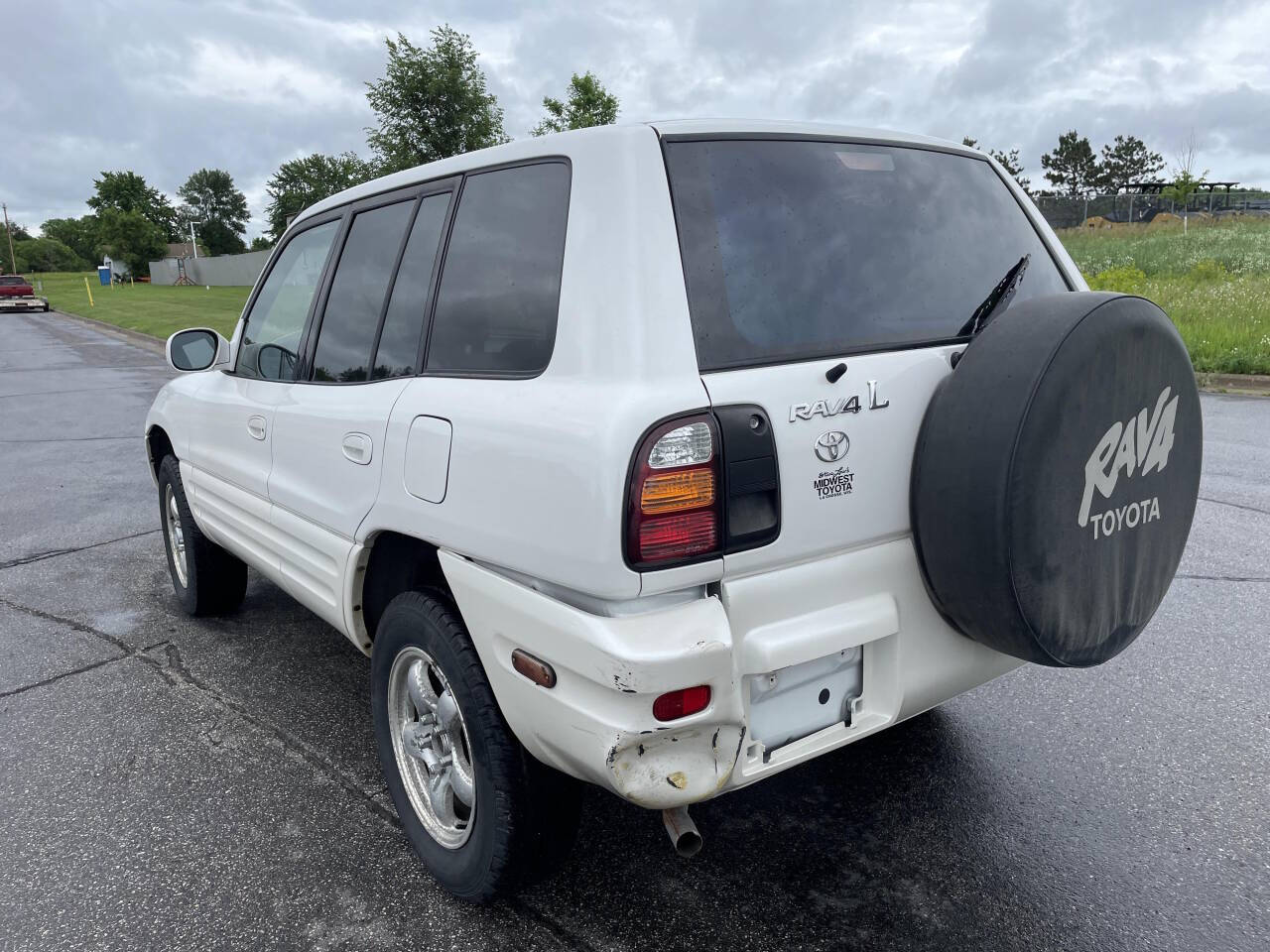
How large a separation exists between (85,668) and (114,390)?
440 inches

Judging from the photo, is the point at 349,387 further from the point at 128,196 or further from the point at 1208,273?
the point at 128,196

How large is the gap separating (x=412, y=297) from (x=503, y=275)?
477 millimetres

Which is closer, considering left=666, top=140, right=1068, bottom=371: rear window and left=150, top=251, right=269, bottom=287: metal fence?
left=666, top=140, right=1068, bottom=371: rear window

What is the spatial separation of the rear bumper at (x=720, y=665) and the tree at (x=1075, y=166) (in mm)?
75536

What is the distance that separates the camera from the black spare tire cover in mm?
1938

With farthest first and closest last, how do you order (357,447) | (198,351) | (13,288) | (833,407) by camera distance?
(13,288), (198,351), (357,447), (833,407)

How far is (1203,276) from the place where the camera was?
19.4 m

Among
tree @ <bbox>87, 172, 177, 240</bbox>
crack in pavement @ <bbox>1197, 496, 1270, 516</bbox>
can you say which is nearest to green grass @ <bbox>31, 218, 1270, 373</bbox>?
crack in pavement @ <bbox>1197, 496, 1270, 516</bbox>

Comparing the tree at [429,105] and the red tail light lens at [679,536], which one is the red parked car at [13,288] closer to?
the tree at [429,105]

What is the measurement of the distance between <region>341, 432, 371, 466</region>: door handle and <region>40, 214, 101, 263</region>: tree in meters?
123

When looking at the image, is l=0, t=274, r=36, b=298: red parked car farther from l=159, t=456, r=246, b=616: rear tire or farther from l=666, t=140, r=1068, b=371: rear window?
l=666, t=140, r=1068, b=371: rear window

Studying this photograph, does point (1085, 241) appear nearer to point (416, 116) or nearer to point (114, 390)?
point (416, 116)

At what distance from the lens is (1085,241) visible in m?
30.6

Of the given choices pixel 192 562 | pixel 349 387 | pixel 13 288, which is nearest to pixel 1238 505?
pixel 349 387
